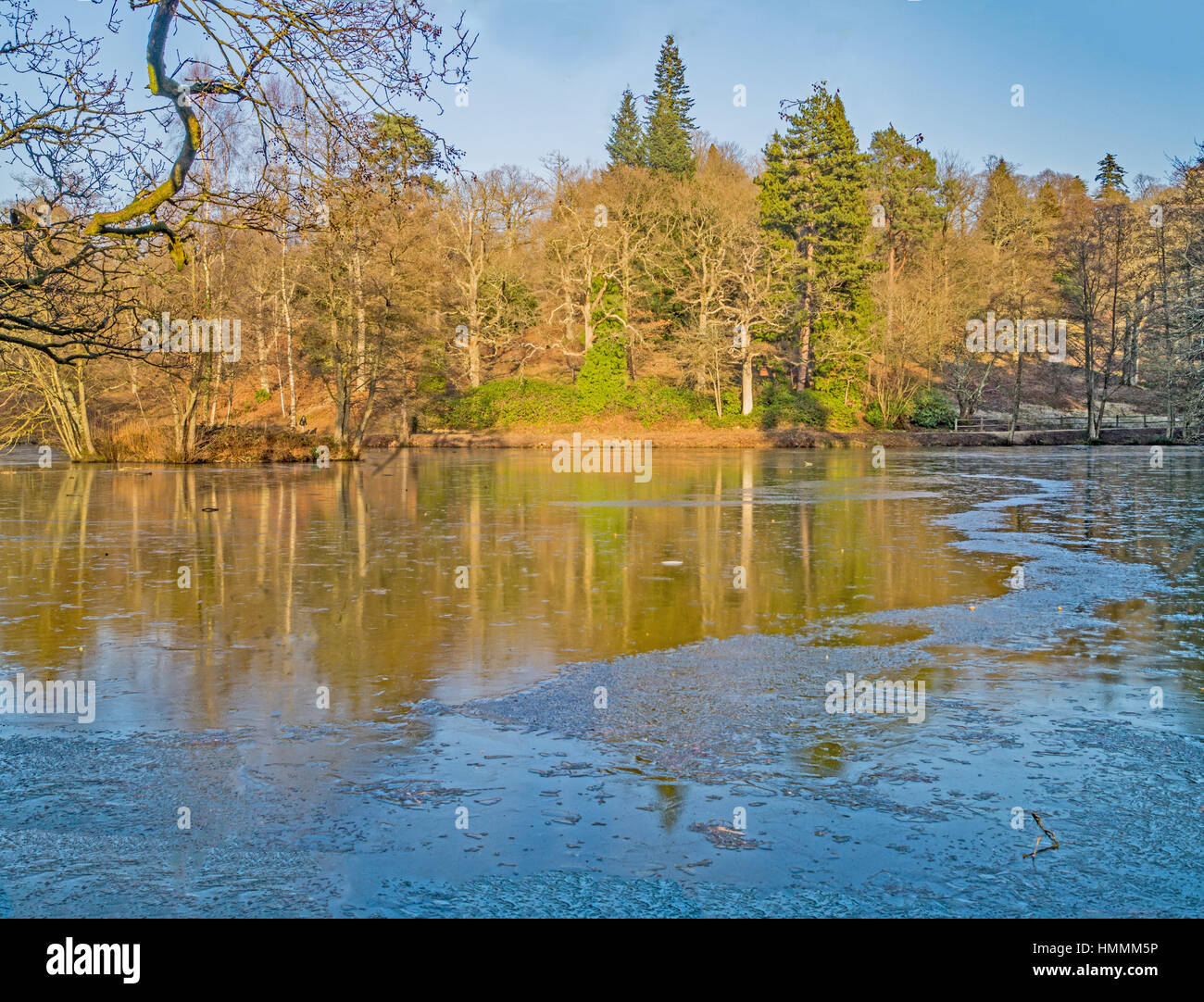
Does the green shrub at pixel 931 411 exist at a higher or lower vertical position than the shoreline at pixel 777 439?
higher

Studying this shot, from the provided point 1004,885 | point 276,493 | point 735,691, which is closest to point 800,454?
point 276,493

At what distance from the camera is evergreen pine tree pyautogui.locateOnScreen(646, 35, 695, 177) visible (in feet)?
252

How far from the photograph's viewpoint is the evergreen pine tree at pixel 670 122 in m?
76.8

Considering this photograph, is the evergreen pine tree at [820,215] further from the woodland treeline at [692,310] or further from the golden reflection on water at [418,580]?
the golden reflection on water at [418,580]

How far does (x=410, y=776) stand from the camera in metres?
5.99

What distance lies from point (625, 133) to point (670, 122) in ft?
19.3

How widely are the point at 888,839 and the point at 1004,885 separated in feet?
2.00

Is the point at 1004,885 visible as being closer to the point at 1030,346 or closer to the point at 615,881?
the point at 615,881

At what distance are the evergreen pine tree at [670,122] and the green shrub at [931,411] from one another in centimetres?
2503

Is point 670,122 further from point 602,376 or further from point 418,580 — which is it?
point 418,580

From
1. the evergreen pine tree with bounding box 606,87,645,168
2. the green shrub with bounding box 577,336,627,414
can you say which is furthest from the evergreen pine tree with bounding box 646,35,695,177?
the green shrub with bounding box 577,336,627,414

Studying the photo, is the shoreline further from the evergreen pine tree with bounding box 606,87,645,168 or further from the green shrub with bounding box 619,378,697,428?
the evergreen pine tree with bounding box 606,87,645,168

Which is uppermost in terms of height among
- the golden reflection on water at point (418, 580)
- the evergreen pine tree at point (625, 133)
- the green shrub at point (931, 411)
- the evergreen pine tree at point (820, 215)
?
the evergreen pine tree at point (625, 133)

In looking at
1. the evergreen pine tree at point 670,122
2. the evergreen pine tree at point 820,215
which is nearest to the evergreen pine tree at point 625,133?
the evergreen pine tree at point 670,122
